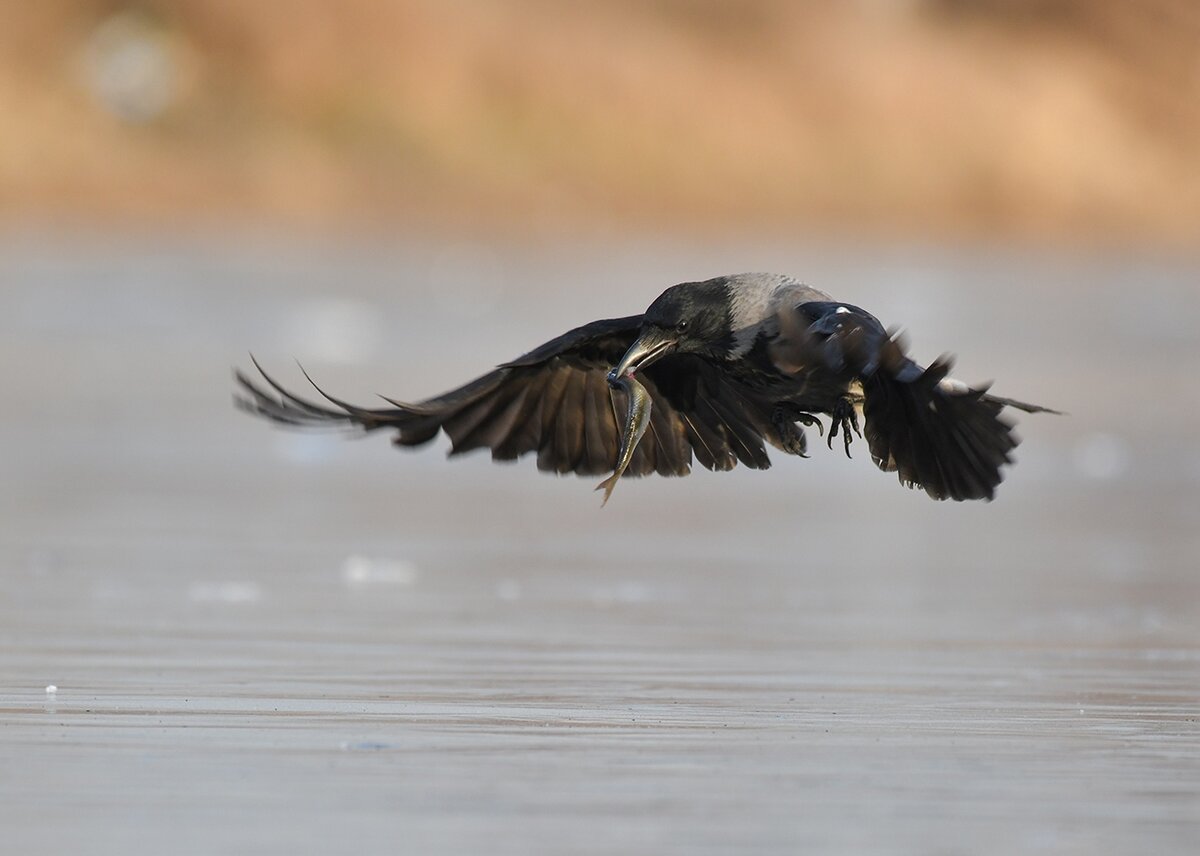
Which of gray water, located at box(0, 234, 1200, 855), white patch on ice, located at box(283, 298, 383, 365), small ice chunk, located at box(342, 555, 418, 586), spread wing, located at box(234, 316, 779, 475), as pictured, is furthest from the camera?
Result: white patch on ice, located at box(283, 298, 383, 365)

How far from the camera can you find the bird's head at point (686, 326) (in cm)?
743

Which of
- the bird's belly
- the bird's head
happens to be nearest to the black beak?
the bird's head

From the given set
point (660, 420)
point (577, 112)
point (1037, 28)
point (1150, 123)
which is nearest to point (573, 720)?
point (660, 420)

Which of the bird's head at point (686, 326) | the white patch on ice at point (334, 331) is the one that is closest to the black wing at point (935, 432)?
the bird's head at point (686, 326)

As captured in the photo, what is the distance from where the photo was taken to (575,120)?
227 feet

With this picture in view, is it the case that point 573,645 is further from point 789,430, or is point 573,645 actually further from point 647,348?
point 647,348

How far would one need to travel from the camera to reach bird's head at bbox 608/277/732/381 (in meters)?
7.43

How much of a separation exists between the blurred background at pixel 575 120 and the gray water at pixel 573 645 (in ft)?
146

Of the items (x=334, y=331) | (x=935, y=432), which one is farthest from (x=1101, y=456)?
(x=334, y=331)

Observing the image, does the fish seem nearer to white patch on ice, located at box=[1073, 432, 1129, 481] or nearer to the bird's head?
the bird's head

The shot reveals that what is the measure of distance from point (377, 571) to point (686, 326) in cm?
309

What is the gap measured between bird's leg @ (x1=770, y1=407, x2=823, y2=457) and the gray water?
2.13ft

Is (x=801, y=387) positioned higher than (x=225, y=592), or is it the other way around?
(x=801, y=387)

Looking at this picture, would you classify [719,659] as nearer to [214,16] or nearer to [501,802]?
[501,802]
